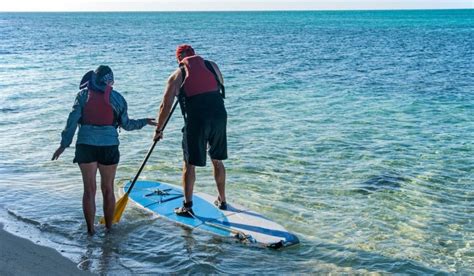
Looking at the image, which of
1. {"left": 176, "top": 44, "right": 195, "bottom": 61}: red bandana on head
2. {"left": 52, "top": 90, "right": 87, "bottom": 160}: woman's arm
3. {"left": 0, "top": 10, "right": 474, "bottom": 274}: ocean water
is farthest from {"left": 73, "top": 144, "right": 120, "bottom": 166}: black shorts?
{"left": 176, "top": 44, "right": 195, "bottom": 61}: red bandana on head

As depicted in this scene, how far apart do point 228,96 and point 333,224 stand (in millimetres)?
11391

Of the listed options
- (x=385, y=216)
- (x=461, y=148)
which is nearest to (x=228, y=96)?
(x=461, y=148)

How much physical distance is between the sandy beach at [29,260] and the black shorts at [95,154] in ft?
3.22

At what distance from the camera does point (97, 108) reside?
19.7ft

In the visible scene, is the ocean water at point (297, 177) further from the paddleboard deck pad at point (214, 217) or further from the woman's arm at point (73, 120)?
the woman's arm at point (73, 120)

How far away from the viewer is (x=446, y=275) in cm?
582

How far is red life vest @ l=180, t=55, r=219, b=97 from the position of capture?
664cm

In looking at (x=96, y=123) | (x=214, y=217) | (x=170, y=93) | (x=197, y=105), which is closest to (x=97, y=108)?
(x=96, y=123)

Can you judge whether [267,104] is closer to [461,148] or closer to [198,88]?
[461,148]

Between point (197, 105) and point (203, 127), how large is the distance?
0.88ft

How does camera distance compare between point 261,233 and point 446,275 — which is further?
point 261,233

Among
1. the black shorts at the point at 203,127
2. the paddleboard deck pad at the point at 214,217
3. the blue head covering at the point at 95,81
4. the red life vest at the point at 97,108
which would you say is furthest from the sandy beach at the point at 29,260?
the black shorts at the point at 203,127

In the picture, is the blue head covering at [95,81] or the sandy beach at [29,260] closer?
the sandy beach at [29,260]

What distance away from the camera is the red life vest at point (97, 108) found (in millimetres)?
6008
